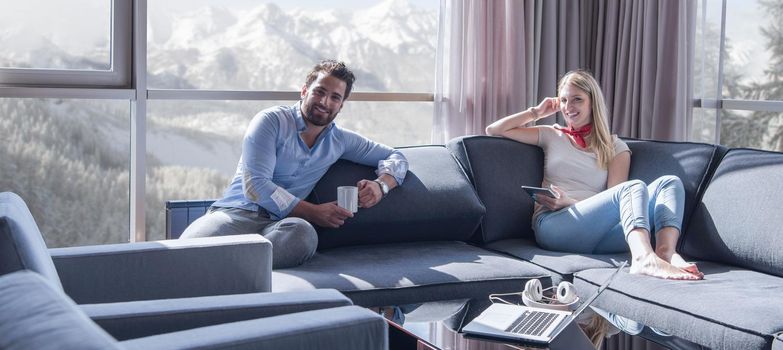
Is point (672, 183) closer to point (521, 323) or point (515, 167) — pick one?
point (515, 167)

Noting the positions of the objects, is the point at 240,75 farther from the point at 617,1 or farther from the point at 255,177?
the point at 617,1

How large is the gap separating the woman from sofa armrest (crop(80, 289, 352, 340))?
152cm

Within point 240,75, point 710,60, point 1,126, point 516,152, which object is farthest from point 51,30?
point 710,60

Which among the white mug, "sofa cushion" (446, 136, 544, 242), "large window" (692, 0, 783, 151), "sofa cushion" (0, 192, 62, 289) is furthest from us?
"large window" (692, 0, 783, 151)

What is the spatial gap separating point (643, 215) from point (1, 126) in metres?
2.65

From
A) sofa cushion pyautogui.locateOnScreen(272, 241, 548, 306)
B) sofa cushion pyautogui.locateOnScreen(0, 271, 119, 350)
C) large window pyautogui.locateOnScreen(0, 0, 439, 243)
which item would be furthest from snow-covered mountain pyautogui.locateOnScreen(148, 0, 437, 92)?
sofa cushion pyautogui.locateOnScreen(0, 271, 119, 350)

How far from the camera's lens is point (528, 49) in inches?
190

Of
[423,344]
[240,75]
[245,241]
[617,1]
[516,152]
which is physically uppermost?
[617,1]

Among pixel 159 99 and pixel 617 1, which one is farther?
pixel 617 1

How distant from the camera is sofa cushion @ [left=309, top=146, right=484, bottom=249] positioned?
352cm

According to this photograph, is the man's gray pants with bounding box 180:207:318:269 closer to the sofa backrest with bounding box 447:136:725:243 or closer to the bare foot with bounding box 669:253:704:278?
the sofa backrest with bounding box 447:136:725:243

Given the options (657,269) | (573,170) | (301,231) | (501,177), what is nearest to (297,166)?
(301,231)

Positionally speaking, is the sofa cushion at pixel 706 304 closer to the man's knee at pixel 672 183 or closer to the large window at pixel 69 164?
the man's knee at pixel 672 183

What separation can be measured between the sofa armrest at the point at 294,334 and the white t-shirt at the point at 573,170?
2101mm
